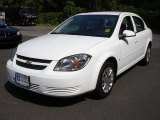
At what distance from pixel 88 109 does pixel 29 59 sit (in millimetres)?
1288

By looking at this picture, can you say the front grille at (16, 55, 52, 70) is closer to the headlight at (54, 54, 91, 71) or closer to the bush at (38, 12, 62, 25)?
the headlight at (54, 54, 91, 71)

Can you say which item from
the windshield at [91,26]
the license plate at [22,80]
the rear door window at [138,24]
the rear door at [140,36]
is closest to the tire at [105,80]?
the windshield at [91,26]

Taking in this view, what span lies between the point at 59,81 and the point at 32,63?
1.96ft

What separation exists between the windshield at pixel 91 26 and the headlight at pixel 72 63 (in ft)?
3.70

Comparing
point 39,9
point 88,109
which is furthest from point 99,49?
point 39,9

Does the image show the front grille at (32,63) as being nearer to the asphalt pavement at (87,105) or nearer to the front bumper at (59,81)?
the front bumper at (59,81)

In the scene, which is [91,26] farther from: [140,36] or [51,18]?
[51,18]

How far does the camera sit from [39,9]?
108 ft

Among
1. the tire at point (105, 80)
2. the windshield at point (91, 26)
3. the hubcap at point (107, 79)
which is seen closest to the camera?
the tire at point (105, 80)

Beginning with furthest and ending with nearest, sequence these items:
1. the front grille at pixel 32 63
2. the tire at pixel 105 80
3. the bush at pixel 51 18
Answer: the bush at pixel 51 18 < the tire at pixel 105 80 < the front grille at pixel 32 63

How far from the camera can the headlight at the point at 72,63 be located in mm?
4418

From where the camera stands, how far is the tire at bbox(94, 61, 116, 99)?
4797 mm

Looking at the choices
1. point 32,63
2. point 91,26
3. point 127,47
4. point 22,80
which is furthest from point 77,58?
point 127,47

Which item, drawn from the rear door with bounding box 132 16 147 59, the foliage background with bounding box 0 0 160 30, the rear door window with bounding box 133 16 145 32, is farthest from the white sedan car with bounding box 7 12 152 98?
the foliage background with bounding box 0 0 160 30
